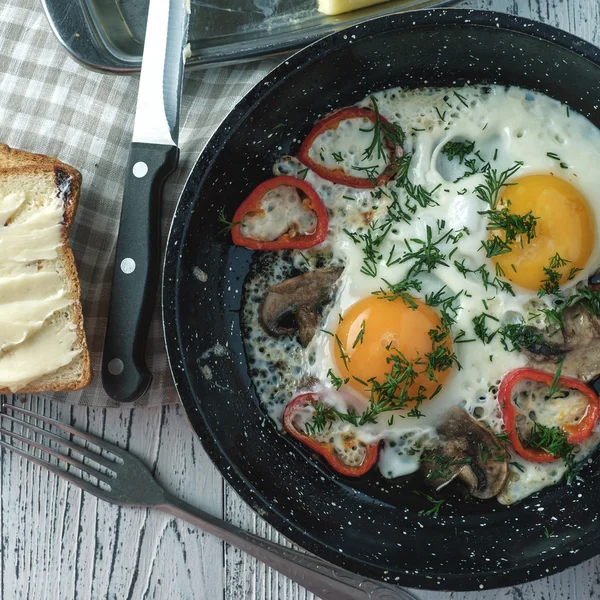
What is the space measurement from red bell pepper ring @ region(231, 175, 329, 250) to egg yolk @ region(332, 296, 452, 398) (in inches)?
A: 12.7

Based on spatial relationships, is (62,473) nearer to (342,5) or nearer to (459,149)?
(459,149)

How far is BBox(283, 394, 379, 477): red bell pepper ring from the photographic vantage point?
253 cm

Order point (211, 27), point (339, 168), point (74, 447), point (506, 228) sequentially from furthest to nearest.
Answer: point (211, 27), point (74, 447), point (339, 168), point (506, 228)

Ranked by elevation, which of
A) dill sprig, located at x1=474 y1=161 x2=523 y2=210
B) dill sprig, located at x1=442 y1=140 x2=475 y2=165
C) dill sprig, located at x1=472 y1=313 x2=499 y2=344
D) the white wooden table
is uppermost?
dill sprig, located at x1=442 y1=140 x2=475 y2=165

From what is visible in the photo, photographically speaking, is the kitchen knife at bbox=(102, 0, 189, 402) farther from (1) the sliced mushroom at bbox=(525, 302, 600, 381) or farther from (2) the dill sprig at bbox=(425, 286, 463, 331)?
(1) the sliced mushroom at bbox=(525, 302, 600, 381)

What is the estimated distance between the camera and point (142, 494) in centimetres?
275

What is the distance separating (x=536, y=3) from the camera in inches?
111

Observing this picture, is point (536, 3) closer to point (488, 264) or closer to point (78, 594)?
point (488, 264)

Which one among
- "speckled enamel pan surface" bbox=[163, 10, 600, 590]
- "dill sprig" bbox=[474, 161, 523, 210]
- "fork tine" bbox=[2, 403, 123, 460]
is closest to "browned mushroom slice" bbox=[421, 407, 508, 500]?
"speckled enamel pan surface" bbox=[163, 10, 600, 590]

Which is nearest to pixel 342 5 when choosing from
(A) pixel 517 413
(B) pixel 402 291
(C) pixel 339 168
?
(C) pixel 339 168

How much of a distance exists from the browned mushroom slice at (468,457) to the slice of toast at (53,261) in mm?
1315

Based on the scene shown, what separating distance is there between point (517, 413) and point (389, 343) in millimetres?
555

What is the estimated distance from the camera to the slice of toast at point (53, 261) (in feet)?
8.20

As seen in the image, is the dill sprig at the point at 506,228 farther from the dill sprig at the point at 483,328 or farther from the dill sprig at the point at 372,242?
the dill sprig at the point at 372,242
